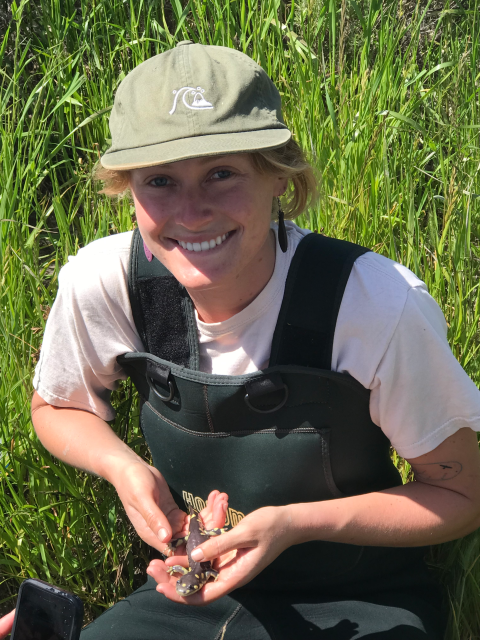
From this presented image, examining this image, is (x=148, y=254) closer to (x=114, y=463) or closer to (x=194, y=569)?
(x=114, y=463)

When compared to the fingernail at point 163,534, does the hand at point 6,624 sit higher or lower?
lower

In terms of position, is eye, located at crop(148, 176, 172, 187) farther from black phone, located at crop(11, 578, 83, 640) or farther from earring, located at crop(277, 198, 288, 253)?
black phone, located at crop(11, 578, 83, 640)

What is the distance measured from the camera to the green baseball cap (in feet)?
4.38

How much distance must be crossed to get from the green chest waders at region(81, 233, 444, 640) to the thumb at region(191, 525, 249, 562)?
0.26 meters

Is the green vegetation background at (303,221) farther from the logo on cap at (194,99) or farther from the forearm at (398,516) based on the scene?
the logo on cap at (194,99)

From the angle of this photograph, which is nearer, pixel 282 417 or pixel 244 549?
A: pixel 244 549

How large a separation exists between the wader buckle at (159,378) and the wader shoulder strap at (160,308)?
42 mm

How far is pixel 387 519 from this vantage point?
1531 millimetres

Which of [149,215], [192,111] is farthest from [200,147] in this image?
[149,215]

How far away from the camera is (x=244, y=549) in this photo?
4.59ft

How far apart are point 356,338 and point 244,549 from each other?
515 millimetres

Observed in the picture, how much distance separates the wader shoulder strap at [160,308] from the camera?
1.64m

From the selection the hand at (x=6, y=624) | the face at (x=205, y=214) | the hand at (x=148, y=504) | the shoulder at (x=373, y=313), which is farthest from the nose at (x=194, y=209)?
the hand at (x=6, y=624)

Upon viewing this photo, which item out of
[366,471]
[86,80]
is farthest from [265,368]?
[86,80]
